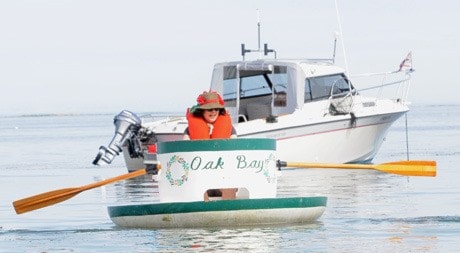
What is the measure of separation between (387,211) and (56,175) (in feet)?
45.9

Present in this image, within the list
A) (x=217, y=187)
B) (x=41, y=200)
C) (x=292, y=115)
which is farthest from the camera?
(x=292, y=115)

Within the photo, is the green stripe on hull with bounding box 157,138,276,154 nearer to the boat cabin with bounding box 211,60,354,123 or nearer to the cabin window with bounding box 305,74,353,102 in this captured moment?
the boat cabin with bounding box 211,60,354,123

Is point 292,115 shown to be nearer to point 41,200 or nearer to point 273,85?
point 273,85

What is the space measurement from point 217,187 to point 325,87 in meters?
14.7

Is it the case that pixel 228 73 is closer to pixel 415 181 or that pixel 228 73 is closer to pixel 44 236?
pixel 415 181

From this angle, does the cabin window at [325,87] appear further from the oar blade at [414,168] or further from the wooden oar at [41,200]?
the wooden oar at [41,200]

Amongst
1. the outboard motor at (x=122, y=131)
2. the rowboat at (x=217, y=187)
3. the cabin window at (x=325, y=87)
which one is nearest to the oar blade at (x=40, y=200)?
the rowboat at (x=217, y=187)

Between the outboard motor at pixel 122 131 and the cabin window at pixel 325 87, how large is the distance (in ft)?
12.6

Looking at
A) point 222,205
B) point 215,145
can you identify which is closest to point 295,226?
point 222,205

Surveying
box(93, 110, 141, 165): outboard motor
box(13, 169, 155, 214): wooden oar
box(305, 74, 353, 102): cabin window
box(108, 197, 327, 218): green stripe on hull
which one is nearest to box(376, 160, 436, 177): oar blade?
box(108, 197, 327, 218): green stripe on hull

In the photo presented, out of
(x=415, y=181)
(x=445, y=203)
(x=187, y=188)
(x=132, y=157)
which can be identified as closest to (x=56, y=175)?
(x=132, y=157)

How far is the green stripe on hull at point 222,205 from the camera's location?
17.6m

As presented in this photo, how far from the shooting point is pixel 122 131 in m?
30.4

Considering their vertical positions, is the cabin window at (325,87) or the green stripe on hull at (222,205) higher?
the cabin window at (325,87)
